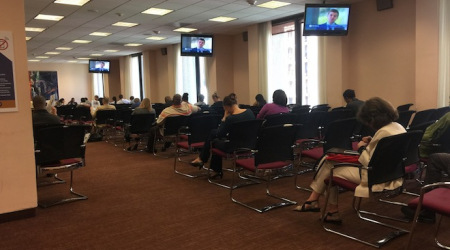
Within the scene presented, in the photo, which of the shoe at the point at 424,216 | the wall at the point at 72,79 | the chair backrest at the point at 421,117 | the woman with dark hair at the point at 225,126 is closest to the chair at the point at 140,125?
the woman with dark hair at the point at 225,126

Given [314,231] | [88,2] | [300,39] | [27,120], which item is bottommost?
[314,231]

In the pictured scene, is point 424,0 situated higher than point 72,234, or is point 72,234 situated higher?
point 424,0

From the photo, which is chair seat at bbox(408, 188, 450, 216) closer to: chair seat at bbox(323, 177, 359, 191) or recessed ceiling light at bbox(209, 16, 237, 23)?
chair seat at bbox(323, 177, 359, 191)

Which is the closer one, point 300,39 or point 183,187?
point 183,187

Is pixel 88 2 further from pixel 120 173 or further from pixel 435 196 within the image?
pixel 435 196

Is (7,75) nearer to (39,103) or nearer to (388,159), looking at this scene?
(39,103)

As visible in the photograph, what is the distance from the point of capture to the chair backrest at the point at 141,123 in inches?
298

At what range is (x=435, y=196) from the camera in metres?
2.59

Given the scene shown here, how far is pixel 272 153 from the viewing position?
155 inches

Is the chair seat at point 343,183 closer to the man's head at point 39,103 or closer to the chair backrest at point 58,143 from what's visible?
the chair backrest at point 58,143

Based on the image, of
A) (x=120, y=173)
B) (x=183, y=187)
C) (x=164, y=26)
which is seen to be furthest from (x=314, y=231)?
(x=164, y=26)

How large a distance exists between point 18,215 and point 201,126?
2687 mm

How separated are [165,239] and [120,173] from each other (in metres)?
2.92

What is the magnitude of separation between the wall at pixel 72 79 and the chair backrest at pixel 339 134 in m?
21.4
